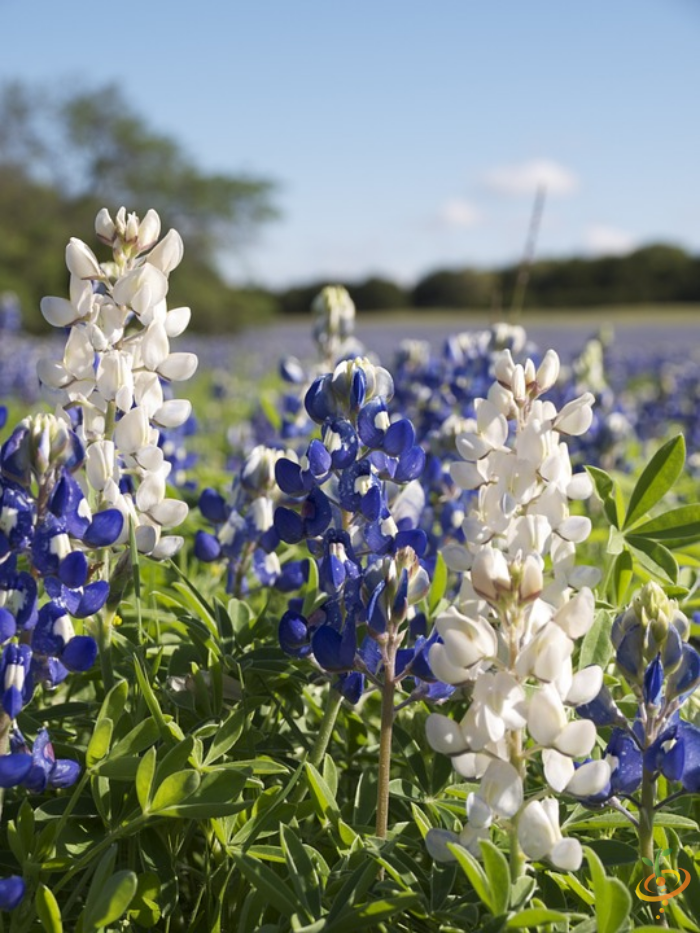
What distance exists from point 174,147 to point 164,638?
30.6 meters

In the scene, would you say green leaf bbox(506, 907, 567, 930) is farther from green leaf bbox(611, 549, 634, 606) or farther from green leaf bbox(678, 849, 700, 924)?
green leaf bbox(611, 549, 634, 606)

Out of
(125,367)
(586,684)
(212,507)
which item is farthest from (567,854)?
(212,507)

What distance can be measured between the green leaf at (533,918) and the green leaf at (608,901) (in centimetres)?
5

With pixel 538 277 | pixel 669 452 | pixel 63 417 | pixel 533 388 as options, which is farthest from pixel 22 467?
pixel 538 277

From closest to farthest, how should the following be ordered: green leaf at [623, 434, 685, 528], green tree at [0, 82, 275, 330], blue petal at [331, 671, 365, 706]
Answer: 1. blue petal at [331, 671, 365, 706]
2. green leaf at [623, 434, 685, 528]
3. green tree at [0, 82, 275, 330]

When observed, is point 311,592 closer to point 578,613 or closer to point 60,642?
point 60,642

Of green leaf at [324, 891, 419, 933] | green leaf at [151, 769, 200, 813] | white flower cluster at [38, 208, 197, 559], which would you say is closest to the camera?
green leaf at [324, 891, 419, 933]

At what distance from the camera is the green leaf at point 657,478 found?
1.67 meters

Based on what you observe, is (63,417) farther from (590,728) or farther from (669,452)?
(669,452)

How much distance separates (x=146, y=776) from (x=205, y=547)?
0.73 m

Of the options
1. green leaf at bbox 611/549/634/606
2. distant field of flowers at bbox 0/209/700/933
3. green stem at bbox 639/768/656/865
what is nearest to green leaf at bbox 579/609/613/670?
distant field of flowers at bbox 0/209/700/933

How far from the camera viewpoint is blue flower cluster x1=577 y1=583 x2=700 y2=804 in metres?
1.21

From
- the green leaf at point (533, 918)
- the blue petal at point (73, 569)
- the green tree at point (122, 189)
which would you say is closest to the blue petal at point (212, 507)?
the blue petal at point (73, 569)

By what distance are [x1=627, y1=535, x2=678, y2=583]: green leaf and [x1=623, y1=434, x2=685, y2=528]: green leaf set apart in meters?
0.03
